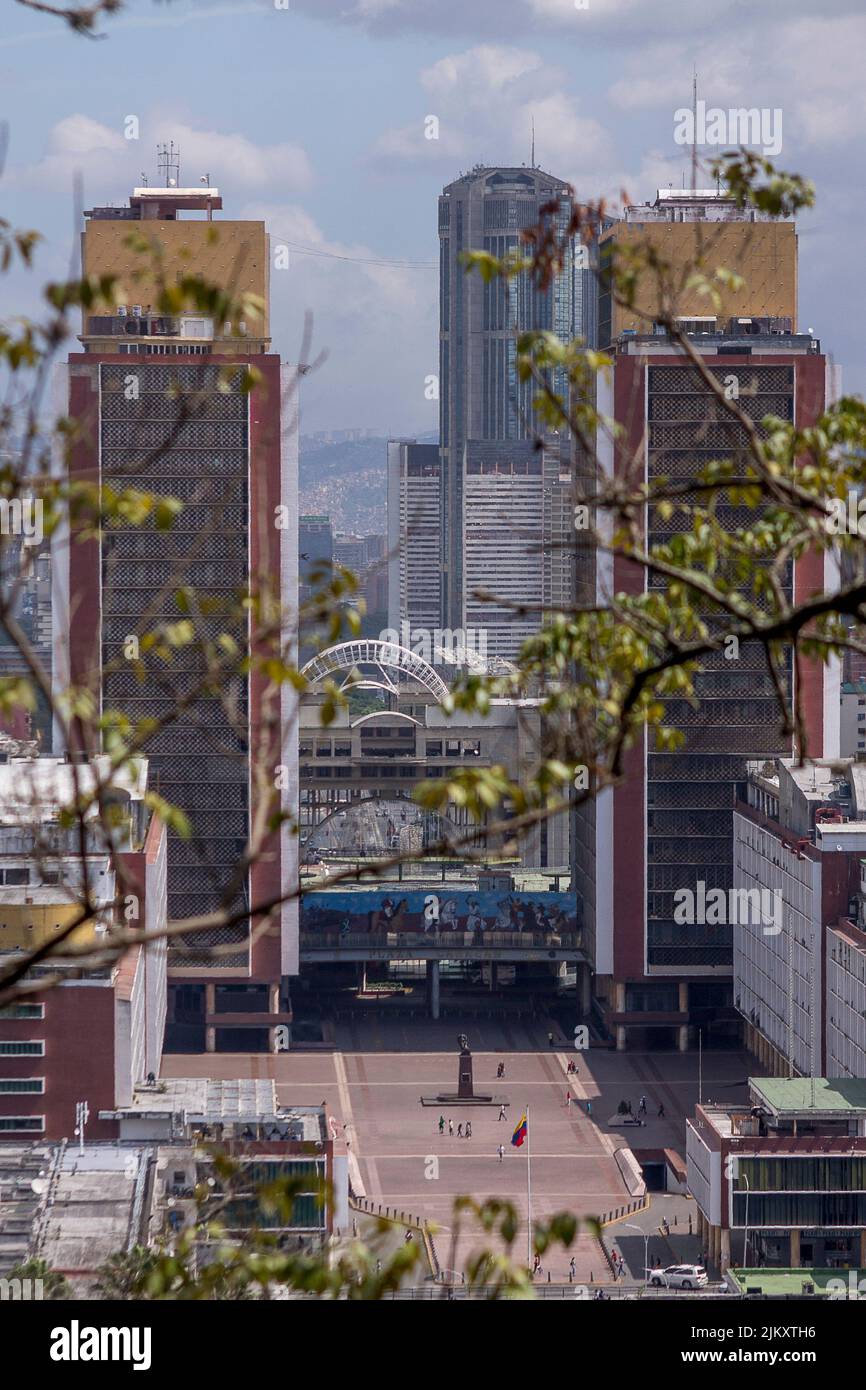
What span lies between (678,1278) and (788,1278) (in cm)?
227

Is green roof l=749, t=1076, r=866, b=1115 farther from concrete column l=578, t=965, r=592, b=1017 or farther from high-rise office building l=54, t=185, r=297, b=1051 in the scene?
concrete column l=578, t=965, r=592, b=1017

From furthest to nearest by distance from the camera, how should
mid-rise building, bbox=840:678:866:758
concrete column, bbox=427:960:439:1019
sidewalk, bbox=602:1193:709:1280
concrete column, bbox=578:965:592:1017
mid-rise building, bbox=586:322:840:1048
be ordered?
mid-rise building, bbox=840:678:866:758, concrete column, bbox=427:960:439:1019, concrete column, bbox=578:965:592:1017, mid-rise building, bbox=586:322:840:1048, sidewalk, bbox=602:1193:709:1280

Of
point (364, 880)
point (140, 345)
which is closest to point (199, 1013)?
point (364, 880)

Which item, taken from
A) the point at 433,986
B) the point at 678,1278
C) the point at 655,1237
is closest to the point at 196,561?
the point at 433,986

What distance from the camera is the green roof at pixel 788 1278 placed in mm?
45188

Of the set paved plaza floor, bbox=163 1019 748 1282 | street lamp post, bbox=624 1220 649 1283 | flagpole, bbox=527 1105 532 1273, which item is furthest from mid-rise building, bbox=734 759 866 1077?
flagpole, bbox=527 1105 532 1273

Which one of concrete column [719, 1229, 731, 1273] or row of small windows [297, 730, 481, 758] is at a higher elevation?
row of small windows [297, 730, 481, 758]

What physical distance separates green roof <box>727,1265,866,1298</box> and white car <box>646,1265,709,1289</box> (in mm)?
657

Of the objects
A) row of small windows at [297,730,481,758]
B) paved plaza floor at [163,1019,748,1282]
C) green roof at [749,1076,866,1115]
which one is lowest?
paved plaza floor at [163,1019,748,1282]

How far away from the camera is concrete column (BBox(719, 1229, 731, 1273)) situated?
4953 centimetres

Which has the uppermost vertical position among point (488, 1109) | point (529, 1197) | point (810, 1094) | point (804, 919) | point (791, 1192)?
point (804, 919)

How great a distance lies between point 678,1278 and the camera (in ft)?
155

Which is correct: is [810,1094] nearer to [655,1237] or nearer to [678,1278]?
[655,1237]

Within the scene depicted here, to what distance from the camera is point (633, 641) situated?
39.5 ft
